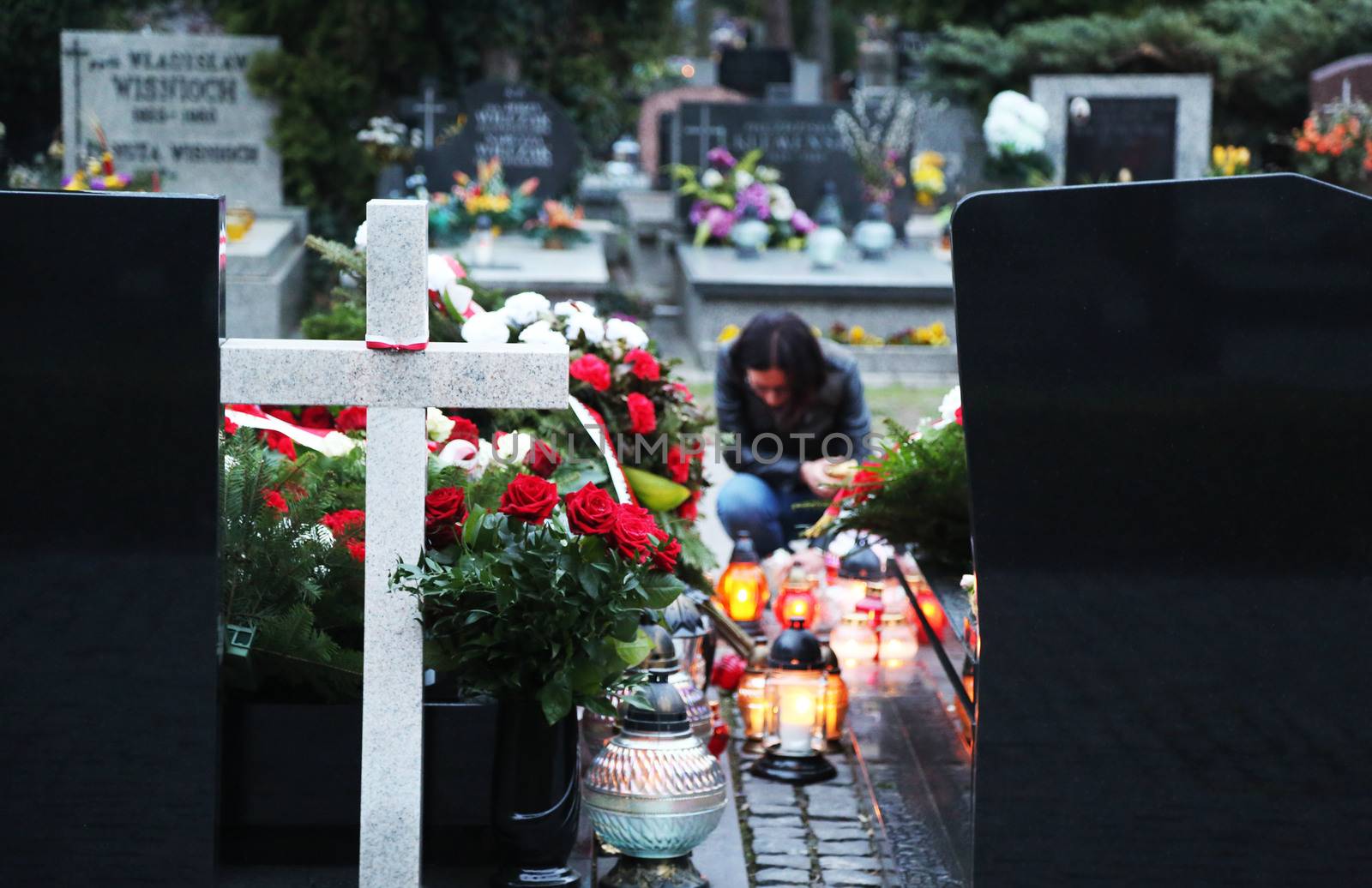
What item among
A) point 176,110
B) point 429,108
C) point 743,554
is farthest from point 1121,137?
point 743,554

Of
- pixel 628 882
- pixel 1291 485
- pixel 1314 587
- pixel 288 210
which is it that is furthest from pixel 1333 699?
pixel 288 210

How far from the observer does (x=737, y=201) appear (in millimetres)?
13266

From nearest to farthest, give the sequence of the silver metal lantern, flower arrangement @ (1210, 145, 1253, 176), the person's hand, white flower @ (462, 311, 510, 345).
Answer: the silver metal lantern
white flower @ (462, 311, 510, 345)
the person's hand
flower arrangement @ (1210, 145, 1253, 176)

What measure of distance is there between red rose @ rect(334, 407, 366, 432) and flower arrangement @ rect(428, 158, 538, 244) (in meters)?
8.17

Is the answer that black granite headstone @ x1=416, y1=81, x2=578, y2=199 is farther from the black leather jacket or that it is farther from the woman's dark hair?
the woman's dark hair

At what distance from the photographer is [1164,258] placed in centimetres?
247

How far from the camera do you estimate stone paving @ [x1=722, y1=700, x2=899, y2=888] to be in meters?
3.39

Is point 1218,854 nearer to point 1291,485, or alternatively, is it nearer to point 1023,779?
point 1023,779

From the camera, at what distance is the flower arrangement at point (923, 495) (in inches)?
155

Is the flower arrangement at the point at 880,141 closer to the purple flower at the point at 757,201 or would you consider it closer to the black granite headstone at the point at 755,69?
the purple flower at the point at 757,201

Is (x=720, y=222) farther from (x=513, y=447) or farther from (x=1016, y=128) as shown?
(x=513, y=447)

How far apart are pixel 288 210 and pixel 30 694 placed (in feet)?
36.8

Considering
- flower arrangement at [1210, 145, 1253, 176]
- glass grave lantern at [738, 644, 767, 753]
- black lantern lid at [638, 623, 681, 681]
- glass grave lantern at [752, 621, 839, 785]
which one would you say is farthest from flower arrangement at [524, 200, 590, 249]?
black lantern lid at [638, 623, 681, 681]

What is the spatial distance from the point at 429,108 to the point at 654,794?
1110cm
